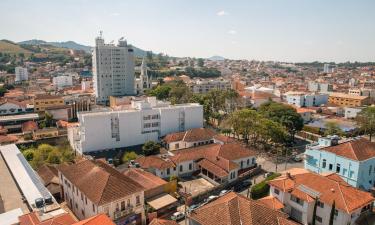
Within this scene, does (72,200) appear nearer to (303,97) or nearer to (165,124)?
(165,124)

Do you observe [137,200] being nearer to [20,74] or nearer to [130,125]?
[130,125]

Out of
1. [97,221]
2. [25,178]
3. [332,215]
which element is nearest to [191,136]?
[25,178]

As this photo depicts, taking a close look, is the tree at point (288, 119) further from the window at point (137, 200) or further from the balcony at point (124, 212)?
the balcony at point (124, 212)

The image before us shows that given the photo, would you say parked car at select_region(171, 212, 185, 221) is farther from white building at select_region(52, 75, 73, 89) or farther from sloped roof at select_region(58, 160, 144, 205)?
white building at select_region(52, 75, 73, 89)

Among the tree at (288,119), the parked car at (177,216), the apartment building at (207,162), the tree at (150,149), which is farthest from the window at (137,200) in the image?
the tree at (288,119)

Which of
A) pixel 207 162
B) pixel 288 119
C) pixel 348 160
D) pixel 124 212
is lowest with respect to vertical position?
pixel 124 212
